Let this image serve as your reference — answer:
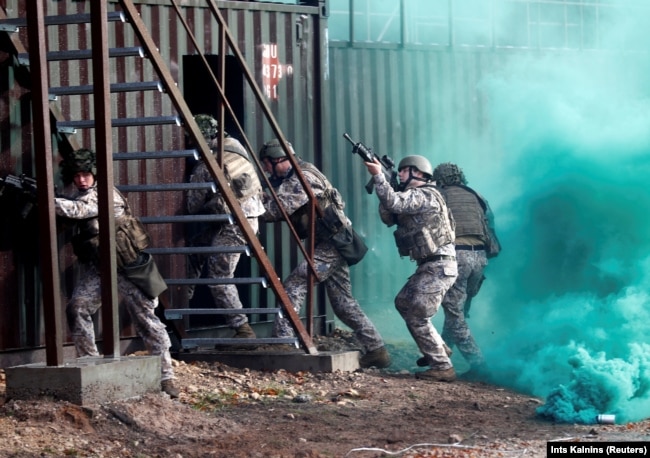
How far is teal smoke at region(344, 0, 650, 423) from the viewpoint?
8828mm

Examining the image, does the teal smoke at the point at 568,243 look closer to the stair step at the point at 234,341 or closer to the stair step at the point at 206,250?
the stair step at the point at 234,341

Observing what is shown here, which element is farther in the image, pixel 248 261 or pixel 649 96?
pixel 649 96

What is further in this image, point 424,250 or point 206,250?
point 424,250

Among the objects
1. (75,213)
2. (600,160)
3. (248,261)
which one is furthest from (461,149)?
(75,213)

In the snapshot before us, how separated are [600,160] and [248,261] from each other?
3.47 metres

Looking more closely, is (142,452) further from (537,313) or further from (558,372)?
(537,313)

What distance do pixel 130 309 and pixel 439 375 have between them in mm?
2857

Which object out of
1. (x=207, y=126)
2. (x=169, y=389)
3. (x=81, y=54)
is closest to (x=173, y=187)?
(x=81, y=54)

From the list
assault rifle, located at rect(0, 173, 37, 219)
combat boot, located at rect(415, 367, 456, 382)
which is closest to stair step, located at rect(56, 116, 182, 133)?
assault rifle, located at rect(0, 173, 37, 219)

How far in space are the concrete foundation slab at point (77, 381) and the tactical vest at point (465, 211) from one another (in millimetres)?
4523

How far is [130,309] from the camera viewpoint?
8.56 meters

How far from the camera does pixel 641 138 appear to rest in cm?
1128

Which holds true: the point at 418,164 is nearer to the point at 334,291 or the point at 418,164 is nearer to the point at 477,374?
the point at 334,291

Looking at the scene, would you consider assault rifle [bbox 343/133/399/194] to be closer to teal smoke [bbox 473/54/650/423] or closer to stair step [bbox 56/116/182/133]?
teal smoke [bbox 473/54/650/423]
